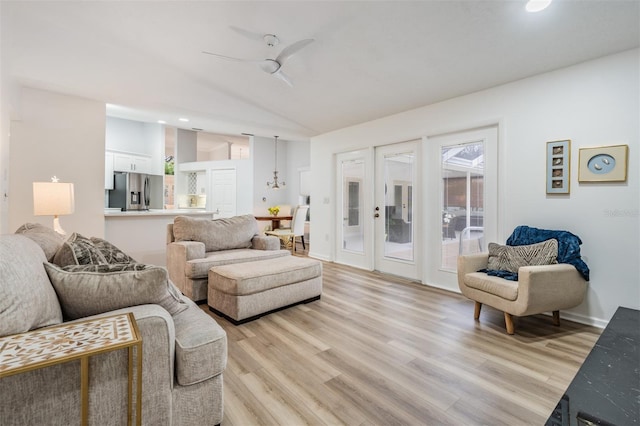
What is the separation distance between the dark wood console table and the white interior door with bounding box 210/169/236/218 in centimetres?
733

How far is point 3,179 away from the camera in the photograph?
119 inches

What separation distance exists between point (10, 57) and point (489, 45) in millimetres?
4443

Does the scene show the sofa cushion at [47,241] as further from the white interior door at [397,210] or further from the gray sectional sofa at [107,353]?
the white interior door at [397,210]

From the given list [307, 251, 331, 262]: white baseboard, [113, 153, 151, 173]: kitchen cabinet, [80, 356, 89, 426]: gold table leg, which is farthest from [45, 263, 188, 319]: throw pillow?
[113, 153, 151, 173]: kitchen cabinet

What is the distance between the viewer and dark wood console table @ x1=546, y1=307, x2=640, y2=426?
102 centimetres

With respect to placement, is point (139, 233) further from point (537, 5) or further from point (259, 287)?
point (537, 5)

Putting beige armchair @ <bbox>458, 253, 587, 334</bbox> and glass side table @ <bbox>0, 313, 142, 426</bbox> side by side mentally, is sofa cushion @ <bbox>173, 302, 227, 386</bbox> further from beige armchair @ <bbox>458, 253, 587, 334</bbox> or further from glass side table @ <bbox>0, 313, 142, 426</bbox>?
beige armchair @ <bbox>458, 253, 587, 334</bbox>

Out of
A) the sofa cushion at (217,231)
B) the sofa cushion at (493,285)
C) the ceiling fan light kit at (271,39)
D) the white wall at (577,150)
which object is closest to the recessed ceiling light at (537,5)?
the white wall at (577,150)

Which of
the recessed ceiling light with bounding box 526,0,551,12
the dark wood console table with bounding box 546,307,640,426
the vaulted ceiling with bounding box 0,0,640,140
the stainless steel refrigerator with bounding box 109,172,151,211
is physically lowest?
the dark wood console table with bounding box 546,307,640,426

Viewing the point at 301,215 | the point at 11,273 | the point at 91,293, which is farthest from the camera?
the point at 301,215

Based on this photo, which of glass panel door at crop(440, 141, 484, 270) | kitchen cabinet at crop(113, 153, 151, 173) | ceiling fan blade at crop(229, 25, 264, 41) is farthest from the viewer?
kitchen cabinet at crop(113, 153, 151, 173)

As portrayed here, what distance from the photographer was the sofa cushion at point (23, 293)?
945 millimetres

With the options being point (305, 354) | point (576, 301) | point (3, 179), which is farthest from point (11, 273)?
point (576, 301)

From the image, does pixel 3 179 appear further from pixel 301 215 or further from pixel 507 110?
pixel 507 110
